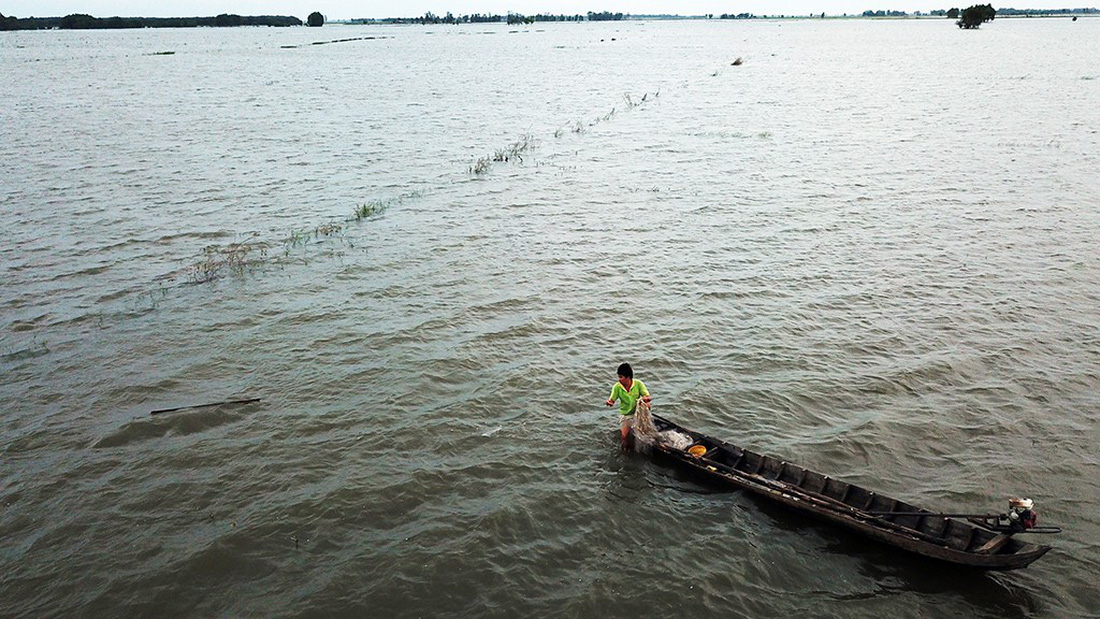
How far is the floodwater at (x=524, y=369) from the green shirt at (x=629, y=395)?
0.96 meters

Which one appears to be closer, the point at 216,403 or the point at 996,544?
the point at 996,544

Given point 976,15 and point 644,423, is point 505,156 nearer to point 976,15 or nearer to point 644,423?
point 644,423

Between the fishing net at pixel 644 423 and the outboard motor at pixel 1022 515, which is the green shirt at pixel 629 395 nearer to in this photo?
the fishing net at pixel 644 423

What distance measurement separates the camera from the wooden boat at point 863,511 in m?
10.2

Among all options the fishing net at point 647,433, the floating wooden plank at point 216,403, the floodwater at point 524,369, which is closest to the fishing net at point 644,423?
the fishing net at point 647,433

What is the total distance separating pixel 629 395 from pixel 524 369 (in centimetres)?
386

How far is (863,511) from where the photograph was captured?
444 inches

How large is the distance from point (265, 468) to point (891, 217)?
2421 cm

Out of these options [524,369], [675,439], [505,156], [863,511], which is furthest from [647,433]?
[505,156]

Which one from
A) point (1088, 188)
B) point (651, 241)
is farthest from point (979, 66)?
point (651, 241)

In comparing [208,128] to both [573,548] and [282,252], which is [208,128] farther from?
[573,548]

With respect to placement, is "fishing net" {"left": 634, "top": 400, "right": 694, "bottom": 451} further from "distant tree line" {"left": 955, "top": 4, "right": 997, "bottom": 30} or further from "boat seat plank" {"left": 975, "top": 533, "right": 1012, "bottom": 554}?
"distant tree line" {"left": 955, "top": 4, "right": 997, "bottom": 30}

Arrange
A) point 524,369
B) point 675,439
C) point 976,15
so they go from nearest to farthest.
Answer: point 675,439
point 524,369
point 976,15

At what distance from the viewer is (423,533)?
11.6 m
